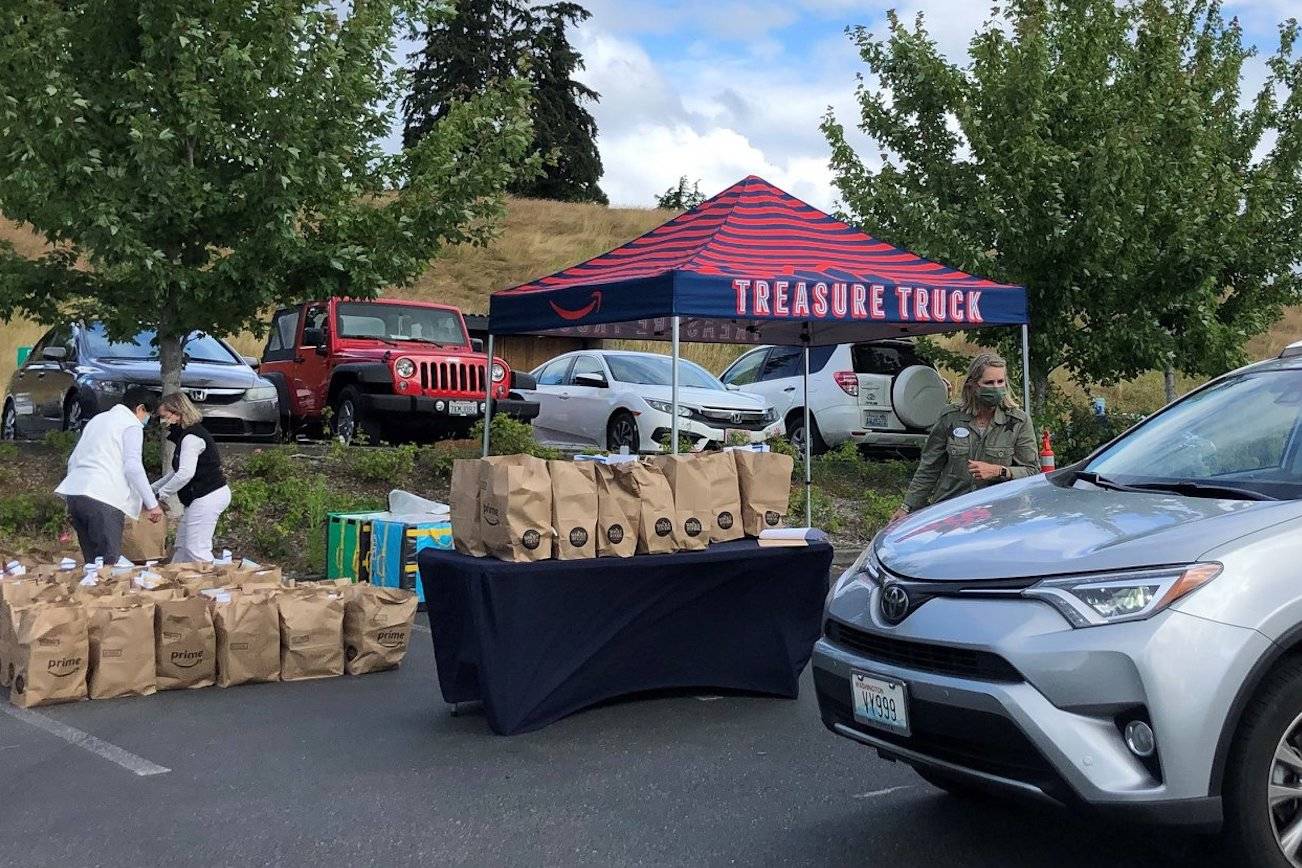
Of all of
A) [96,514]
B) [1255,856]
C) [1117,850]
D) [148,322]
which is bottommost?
[1117,850]

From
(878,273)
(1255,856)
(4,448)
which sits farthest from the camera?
(4,448)

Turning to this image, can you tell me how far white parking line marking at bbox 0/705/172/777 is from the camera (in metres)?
5.50

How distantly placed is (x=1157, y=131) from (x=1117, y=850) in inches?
543

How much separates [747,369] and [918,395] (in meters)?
3.06

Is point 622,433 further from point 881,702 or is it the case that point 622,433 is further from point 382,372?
point 881,702

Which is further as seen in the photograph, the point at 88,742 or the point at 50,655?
the point at 50,655

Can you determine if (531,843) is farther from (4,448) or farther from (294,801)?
(4,448)

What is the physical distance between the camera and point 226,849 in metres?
4.45

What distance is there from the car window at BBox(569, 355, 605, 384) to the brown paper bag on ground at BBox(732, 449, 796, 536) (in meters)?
9.96

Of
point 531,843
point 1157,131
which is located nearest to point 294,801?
point 531,843

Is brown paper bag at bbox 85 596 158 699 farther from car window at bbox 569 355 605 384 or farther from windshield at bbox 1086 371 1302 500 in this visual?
car window at bbox 569 355 605 384

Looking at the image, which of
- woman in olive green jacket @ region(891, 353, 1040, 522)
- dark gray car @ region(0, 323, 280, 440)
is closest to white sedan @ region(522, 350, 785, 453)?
dark gray car @ region(0, 323, 280, 440)

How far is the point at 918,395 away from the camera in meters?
15.9

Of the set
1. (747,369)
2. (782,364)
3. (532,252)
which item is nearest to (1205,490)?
(782,364)
